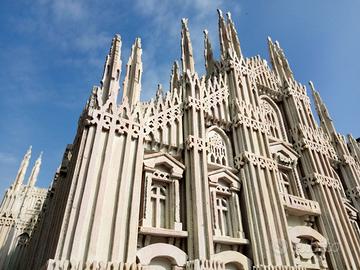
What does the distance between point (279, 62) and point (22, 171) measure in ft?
89.4

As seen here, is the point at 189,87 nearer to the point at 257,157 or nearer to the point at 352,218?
the point at 257,157

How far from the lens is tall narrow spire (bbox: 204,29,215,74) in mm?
19391

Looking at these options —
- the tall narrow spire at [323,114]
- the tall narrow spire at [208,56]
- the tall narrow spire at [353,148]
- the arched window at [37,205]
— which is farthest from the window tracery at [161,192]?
the arched window at [37,205]

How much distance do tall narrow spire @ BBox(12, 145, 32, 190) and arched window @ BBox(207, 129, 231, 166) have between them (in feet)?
77.2

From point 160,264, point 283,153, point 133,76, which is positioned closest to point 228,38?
point 283,153

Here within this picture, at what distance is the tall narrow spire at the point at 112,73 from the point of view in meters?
10.2

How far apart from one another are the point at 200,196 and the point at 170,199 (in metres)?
1.10

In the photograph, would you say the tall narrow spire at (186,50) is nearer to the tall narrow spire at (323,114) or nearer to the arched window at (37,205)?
the tall narrow spire at (323,114)

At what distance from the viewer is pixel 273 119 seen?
18172mm

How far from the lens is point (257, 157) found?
13.1 metres

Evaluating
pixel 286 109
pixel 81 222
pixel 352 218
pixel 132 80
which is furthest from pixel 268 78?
pixel 81 222

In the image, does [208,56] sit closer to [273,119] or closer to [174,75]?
[174,75]

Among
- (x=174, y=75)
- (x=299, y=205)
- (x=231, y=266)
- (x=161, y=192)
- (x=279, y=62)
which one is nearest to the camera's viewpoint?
(x=231, y=266)

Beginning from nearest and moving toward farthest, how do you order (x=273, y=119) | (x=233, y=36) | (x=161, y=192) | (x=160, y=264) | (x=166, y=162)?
(x=160, y=264) < (x=161, y=192) < (x=166, y=162) < (x=273, y=119) < (x=233, y=36)
